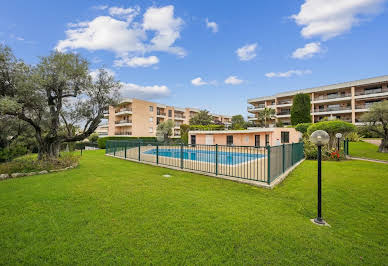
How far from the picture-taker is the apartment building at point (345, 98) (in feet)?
104

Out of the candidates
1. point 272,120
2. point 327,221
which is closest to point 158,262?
point 327,221

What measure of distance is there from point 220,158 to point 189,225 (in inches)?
230

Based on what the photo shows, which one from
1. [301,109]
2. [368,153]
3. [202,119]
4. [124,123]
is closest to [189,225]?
[368,153]

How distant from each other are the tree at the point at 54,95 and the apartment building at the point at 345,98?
36329mm

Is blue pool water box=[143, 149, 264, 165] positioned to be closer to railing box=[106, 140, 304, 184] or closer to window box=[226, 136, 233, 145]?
railing box=[106, 140, 304, 184]

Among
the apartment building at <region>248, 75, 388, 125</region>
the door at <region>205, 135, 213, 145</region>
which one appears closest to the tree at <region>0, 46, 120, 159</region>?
the door at <region>205, 135, 213, 145</region>

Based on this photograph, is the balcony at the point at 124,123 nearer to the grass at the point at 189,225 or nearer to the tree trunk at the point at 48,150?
the tree trunk at the point at 48,150

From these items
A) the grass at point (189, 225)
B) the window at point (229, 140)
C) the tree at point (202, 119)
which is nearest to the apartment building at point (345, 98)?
the tree at point (202, 119)

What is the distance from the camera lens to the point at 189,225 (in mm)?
3846

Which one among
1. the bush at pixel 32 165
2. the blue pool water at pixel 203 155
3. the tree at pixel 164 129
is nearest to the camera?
the bush at pixel 32 165

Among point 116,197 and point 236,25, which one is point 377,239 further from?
point 236,25

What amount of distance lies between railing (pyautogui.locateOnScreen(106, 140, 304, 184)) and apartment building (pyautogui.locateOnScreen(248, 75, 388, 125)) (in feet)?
94.9

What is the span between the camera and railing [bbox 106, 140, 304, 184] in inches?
301

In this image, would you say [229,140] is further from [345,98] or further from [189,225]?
[345,98]
